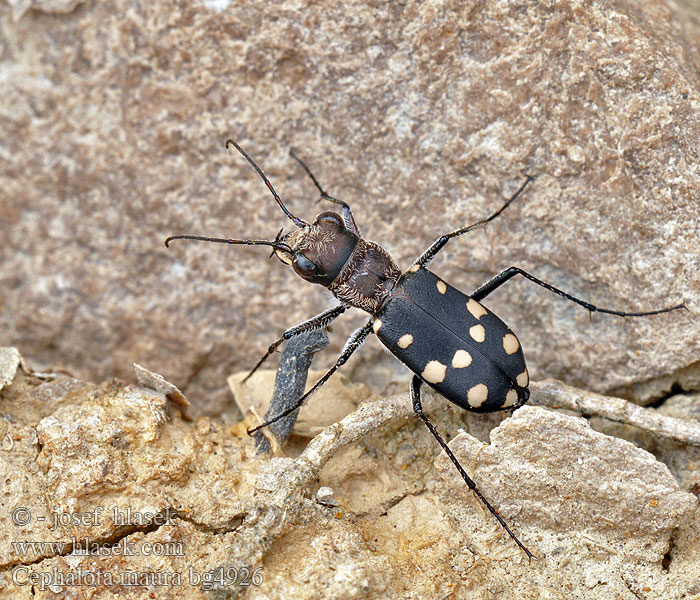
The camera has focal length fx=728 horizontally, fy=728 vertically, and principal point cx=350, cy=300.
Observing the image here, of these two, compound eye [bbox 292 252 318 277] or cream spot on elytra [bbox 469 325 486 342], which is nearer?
cream spot on elytra [bbox 469 325 486 342]

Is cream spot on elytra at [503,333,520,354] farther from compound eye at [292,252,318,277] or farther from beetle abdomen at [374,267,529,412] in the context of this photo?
compound eye at [292,252,318,277]

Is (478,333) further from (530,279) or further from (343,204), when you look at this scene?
(343,204)

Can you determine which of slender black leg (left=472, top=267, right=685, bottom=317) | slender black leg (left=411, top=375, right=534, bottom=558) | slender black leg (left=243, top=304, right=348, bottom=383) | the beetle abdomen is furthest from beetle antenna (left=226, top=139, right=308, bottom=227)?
slender black leg (left=411, top=375, right=534, bottom=558)

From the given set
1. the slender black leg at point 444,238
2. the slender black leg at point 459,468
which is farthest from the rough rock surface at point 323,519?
the slender black leg at point 444,238

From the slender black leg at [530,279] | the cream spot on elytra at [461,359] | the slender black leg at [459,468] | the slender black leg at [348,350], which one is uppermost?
the slender black leg at [530,279]

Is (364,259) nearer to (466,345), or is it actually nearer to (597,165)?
(466,345)

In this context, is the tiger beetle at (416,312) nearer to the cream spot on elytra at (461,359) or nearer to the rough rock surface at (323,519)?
the cream spot on elytra at (461,359)
